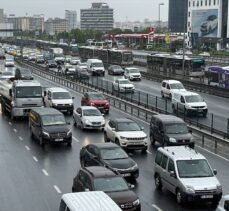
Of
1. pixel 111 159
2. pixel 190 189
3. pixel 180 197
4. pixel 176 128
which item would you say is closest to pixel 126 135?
pixel 176 128

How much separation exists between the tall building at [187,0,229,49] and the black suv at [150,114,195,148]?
405 ft

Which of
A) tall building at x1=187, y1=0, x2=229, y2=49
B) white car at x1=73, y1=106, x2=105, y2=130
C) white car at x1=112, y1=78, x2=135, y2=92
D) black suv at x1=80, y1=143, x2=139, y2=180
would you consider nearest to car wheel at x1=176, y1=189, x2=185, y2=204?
black suv at x1=80, y1=143, x2=139, y2=180

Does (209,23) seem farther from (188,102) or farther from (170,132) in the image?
(170,132)

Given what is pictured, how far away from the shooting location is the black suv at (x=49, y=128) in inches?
1093

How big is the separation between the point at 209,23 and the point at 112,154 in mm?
139595

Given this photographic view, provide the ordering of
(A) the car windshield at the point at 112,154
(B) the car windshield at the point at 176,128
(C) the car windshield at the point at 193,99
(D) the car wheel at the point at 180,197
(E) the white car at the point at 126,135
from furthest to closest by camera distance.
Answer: (C) the car windshield at the point at 193,99 → (B) the car windshield at the point at 176,128 → (E) the white car at the point at 126,135 → (A) the car windshield at the point at 112,154 → (D) the car wheel at the point at 180,197

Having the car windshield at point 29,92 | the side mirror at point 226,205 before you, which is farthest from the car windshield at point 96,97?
the side mirror at point 226,205

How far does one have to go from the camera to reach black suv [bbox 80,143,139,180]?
20406mm

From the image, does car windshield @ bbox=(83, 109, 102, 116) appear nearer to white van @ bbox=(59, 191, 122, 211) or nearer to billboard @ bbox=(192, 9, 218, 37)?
white van @ bbox=(59, 191, 122, 211)

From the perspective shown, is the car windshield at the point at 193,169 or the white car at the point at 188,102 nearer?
the car windshield at the point at 193,169

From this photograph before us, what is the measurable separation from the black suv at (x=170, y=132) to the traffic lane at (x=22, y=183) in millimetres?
6343

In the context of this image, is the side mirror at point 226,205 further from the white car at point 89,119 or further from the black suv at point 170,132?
the white car at point 89,119

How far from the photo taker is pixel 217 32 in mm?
152875

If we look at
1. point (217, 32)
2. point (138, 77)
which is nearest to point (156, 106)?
point (138, 77)
